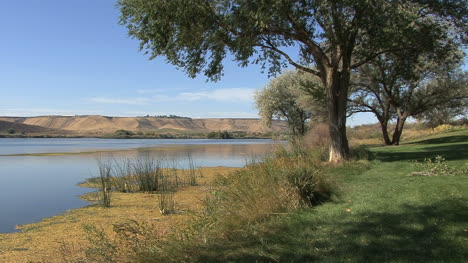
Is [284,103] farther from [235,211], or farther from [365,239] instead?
[365,239]

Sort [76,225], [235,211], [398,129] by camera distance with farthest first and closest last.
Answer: [398,129], [76,225], [235,211]

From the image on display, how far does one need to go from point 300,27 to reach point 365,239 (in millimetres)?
9910

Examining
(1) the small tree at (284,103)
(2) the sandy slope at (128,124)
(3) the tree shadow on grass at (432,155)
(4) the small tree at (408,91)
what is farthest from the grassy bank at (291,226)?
(2) the sandy slope at (128,124)

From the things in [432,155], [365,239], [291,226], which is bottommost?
[291,226]

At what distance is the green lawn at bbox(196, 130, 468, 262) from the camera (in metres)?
4.43

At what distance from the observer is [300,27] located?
1324cm

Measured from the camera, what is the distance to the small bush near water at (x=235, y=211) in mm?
5161

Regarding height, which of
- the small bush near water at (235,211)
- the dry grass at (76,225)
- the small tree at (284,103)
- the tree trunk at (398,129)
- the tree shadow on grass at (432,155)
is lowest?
the dry grass at (76,225)

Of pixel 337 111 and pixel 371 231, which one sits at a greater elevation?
pixel 337 111

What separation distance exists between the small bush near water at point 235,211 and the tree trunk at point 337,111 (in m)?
5.47

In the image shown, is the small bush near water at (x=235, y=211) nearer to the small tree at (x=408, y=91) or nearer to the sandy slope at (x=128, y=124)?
the small tree at (x=408, y=91)

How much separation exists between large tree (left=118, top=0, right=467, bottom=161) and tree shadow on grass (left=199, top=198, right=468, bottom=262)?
6757 millimetres

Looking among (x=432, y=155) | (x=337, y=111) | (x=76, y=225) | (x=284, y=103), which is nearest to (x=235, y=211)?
(x=76, y=225)

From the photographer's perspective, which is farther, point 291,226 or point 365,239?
point 291,226
